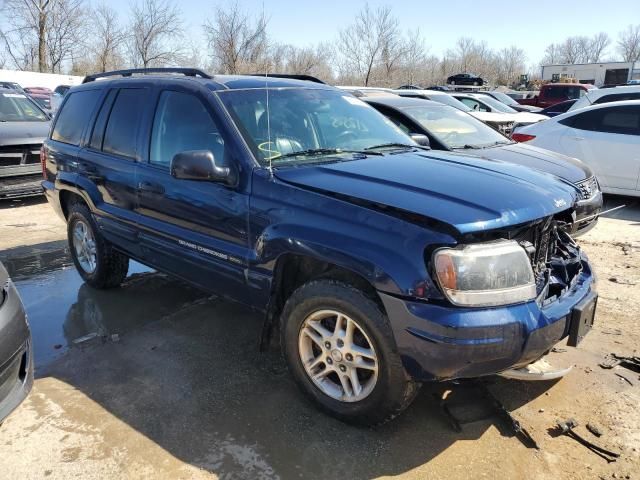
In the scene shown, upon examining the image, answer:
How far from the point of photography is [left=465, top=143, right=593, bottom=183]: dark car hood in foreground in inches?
230

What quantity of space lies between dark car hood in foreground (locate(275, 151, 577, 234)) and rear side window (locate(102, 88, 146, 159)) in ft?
5.32

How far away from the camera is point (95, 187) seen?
463 centimetres

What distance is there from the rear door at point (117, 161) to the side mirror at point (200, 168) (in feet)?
3.43

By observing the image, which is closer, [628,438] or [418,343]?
[418,343]

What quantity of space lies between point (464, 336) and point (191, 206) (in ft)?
6.59

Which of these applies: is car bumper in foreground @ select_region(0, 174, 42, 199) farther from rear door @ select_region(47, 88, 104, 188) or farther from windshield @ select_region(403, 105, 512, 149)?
windshield @ select_region(403, 105, 512, 149)

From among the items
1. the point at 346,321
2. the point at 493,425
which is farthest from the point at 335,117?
the point at 493,425

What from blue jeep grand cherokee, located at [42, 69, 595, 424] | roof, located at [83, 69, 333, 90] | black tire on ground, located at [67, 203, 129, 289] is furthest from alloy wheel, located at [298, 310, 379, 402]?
black tire on ground, located at [67, 203, 129, 289]

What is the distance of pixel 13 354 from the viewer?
2.76 m

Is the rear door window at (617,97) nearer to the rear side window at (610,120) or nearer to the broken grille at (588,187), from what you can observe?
the rear side window at (610,120)

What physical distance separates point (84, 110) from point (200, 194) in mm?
2140

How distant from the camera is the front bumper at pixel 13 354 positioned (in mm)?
2691

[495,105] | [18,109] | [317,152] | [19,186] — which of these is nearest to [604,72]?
[495,105]

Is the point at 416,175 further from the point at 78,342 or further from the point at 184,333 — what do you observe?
the point at 78,342
